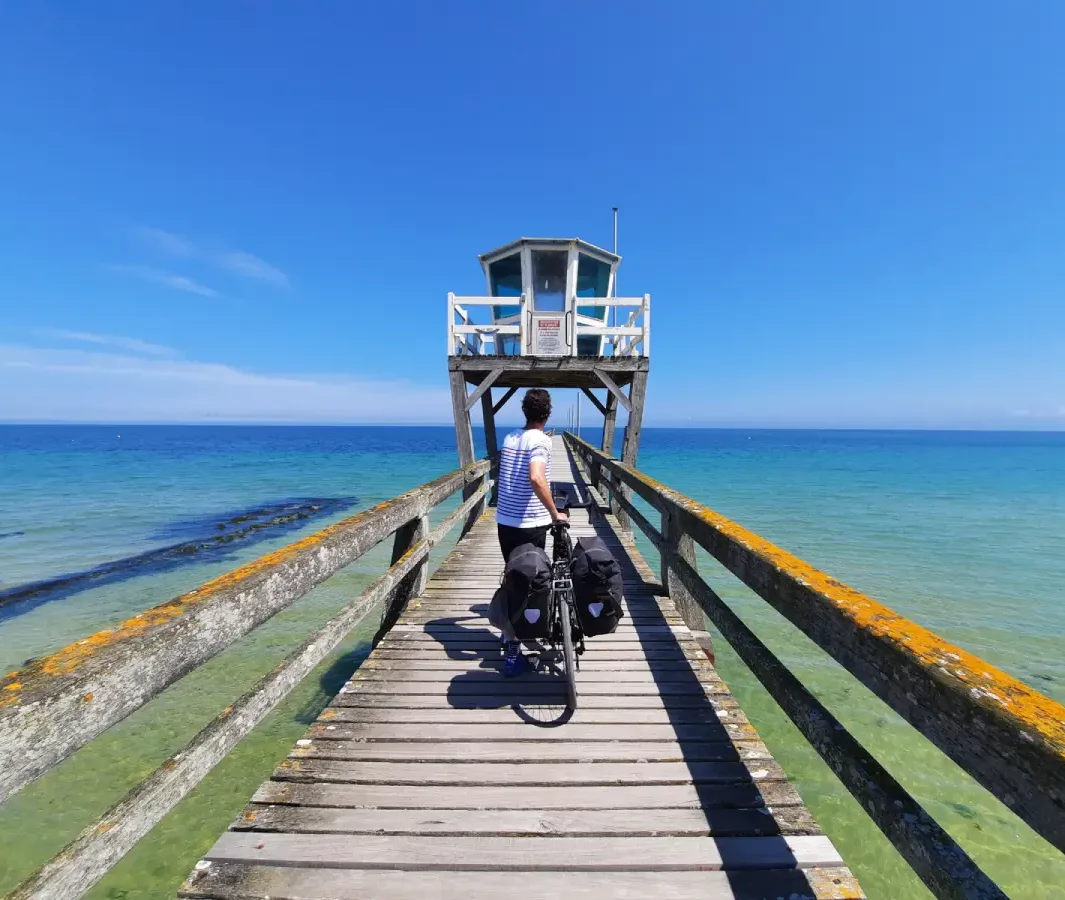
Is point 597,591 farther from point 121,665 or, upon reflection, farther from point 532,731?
point 121,665

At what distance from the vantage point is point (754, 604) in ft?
28.6

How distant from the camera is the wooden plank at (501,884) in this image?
1.80m

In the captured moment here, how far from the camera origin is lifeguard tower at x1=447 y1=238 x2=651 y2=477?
10.1m

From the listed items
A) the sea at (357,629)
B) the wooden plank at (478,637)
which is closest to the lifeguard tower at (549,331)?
the sea at (357,629)

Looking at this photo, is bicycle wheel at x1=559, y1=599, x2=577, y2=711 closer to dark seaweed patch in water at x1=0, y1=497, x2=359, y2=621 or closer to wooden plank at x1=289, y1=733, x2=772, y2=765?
wooden plank at x1=289, y1=733, x2=772, y2=765

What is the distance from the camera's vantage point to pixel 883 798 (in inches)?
57.7

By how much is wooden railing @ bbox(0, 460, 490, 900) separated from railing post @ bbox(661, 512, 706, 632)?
275cm

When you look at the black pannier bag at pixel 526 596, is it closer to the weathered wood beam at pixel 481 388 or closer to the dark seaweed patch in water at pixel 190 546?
the weathered wood beam at pixel 481 388

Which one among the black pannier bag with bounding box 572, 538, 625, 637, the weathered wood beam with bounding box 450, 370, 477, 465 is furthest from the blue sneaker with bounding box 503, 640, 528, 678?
the weathered wood beam with bounding box 450, 370, 477, 465

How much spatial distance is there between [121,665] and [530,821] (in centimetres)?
168

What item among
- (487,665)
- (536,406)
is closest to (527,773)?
(487,665)

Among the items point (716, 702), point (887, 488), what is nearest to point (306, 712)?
point (716, 702)

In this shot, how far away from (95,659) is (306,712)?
4878 millimetres

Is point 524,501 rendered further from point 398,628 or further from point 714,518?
point 398,628
